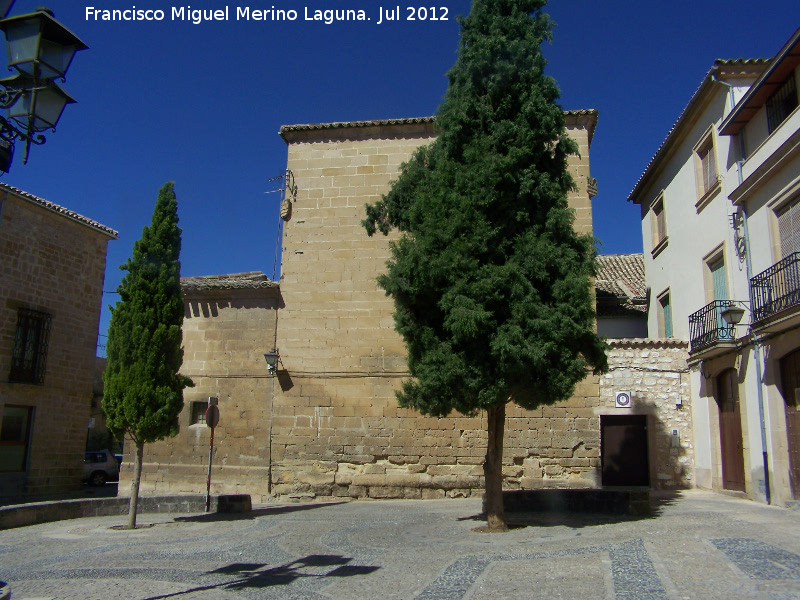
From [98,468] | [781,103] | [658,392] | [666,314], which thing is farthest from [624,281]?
[98,468]

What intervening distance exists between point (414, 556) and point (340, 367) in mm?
7626

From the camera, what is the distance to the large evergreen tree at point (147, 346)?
10.8m

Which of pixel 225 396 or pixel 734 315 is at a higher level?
pixel 734 315

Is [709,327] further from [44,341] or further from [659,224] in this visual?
[44,341]

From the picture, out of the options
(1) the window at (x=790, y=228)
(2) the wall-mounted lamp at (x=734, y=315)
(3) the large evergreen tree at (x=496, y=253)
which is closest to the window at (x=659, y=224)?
(2) the wall-mounted lamp at (x=734, y=315)

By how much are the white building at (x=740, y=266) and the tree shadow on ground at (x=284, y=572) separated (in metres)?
7.41

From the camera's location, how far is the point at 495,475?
29.9 feet

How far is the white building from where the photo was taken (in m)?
10.6

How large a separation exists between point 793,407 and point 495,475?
530cm

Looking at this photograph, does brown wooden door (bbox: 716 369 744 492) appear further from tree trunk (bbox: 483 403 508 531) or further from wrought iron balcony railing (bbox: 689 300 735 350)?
tree trunk (bbox: 483 403 508 531)

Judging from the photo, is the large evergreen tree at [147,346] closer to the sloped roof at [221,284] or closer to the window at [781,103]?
the sloped roof at [221,284]

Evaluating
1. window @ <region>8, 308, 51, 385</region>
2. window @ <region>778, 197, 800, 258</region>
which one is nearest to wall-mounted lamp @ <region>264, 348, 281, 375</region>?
window @ <region>8, 308, 51, 385</region>

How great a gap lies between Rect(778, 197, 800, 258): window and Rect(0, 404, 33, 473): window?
57.6ft

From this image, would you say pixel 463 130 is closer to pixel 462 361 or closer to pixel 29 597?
pixel 462 361
